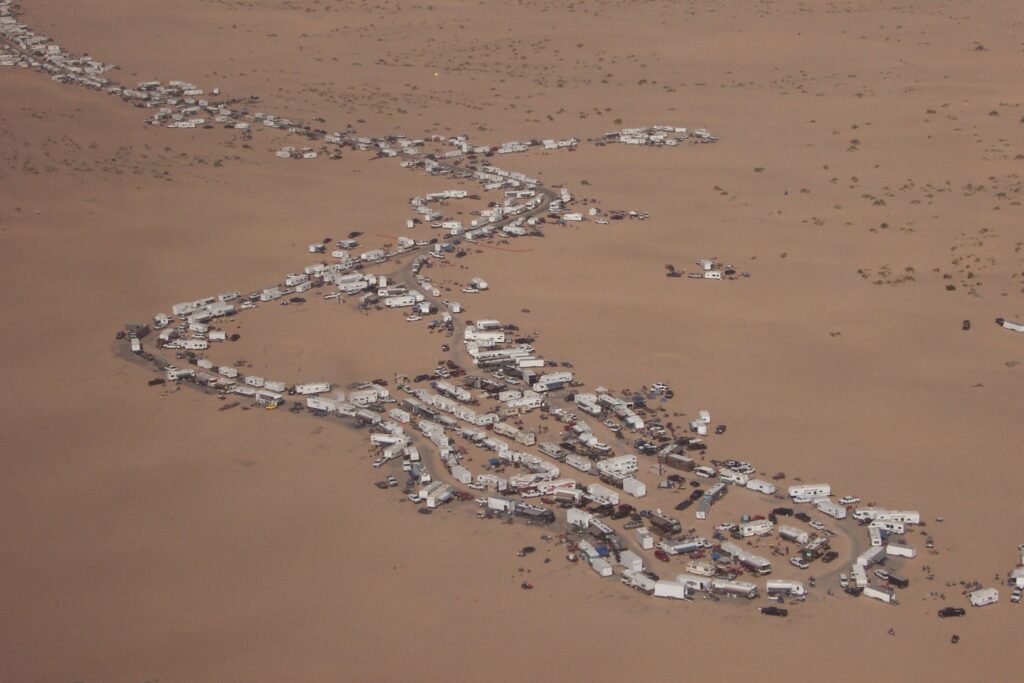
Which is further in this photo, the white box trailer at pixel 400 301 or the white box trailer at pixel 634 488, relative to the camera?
the white box trailer at pixel 400 301

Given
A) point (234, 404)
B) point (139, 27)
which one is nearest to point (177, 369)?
point (234, 404)

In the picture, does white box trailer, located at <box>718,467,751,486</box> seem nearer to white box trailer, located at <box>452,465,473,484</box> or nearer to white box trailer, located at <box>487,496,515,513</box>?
white box trailer, located at <box>487,496,515,513</box>

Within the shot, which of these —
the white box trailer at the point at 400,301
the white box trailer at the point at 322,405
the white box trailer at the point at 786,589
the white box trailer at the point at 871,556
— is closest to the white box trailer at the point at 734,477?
the white box trailer at the point at 871,556

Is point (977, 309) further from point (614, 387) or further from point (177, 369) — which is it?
point (177, 369)

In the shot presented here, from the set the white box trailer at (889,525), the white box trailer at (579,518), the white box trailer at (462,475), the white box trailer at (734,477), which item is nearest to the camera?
the white box trailer at (889,525)

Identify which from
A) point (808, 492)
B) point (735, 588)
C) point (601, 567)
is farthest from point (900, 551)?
point (601, 567)

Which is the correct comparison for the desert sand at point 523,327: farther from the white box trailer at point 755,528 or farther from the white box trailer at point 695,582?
the white box trailer at point 755,528

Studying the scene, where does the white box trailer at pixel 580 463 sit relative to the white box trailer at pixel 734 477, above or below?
below
